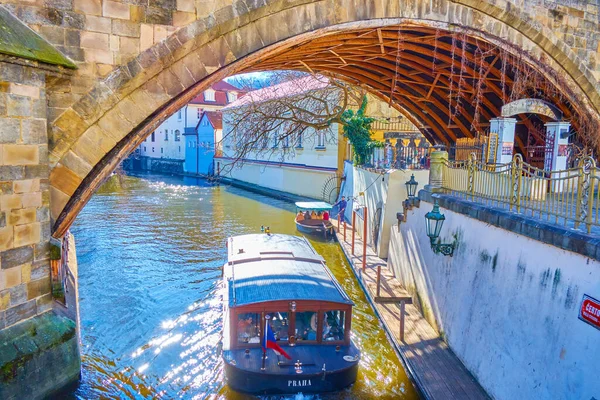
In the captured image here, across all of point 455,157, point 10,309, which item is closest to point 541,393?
point 10,309

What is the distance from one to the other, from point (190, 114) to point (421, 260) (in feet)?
146

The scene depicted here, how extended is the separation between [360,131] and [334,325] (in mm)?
11183

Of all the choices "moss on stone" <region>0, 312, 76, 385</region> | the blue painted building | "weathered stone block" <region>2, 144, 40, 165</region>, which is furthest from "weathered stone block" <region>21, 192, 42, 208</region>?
the blue painted building

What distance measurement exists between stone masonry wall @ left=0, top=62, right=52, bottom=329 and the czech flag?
4.23m

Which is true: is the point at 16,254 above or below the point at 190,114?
below

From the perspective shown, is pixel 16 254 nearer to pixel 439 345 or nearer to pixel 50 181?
pixel 50 181

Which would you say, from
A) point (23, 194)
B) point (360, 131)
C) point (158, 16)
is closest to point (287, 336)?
point (23, 194)

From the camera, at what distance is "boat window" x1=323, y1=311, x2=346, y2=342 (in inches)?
369

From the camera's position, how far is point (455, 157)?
15.6 meters

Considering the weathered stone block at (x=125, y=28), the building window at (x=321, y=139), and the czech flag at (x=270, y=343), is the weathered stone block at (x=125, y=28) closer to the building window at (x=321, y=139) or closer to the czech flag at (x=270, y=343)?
the czech flag at (x=270, y=343)

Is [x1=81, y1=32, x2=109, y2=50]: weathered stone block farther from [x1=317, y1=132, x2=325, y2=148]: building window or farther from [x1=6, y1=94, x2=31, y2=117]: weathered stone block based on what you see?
[x1=317, y1=132, x2=325, y2=148]: building window

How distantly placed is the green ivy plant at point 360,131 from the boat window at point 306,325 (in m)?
10.6

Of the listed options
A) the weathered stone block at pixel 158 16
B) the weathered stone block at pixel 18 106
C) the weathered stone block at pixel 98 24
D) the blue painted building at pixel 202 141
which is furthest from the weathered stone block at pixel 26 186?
the blue painted building at pixel 202 141

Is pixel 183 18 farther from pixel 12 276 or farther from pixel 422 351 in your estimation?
pixel 422 351
